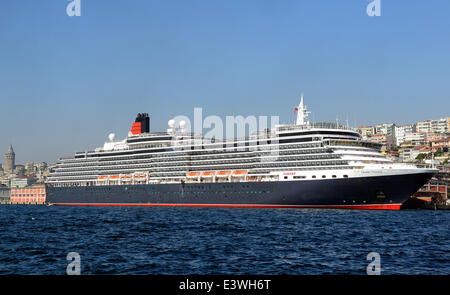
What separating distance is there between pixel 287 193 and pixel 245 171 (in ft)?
37.7

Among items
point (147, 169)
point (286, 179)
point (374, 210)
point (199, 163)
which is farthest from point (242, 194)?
point (147, 169)

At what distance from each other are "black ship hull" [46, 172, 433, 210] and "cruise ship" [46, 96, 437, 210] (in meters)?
0.14

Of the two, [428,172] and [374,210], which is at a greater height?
[428,172]

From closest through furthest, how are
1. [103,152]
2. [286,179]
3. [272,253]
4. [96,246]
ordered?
1. [272,253]
2. [96,246]
3. [286,179]
4. [103,152]

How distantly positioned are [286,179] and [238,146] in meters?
14.5

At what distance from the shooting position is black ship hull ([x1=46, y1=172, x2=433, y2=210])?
64.1 meters

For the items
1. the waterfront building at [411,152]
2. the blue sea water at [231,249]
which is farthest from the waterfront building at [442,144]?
the blue sea water at [231,249]

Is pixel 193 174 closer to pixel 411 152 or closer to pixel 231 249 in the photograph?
pixel 231 249

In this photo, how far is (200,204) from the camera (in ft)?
268

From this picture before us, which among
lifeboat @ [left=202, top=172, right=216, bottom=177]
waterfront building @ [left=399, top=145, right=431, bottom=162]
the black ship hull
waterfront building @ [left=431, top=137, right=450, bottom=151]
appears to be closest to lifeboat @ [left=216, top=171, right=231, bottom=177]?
lifeboat @ [left=202, top=172, right=216, bottom=177]

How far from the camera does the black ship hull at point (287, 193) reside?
64.1m

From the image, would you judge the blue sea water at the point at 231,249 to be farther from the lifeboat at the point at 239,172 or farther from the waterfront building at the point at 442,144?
the waterfront building at the point at 442,144

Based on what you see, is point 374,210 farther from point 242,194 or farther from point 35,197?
point 35,197

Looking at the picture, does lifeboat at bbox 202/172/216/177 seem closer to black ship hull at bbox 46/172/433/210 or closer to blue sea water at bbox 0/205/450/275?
black ship hull at bbox 46/172/433/210
